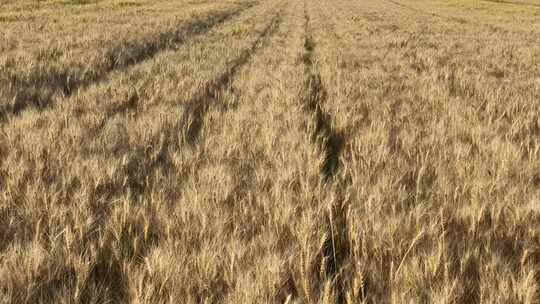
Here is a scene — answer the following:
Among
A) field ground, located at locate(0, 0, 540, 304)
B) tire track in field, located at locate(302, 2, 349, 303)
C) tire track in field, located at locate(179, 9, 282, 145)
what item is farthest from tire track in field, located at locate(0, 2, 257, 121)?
tire track in field, located at locate(302, 2, 349, 303)

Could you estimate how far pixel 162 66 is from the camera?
22.2ft

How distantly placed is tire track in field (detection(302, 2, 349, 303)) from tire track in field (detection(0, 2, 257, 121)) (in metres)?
2.74

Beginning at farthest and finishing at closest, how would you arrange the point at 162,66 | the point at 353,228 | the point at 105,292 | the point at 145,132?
A: the point at 162,66, the point at 145,132, the point at 353,228, the point at 105,292

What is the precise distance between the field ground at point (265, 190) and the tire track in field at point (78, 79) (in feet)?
0.17

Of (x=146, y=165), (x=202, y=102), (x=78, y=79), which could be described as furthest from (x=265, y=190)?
(x=78, y=79)

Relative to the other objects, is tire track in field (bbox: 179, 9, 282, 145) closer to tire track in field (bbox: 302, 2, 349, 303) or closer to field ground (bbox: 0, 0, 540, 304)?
field ground (bbox: 0, 0, 540, 304)

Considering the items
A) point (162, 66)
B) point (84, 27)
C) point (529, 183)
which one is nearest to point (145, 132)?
point (529, 183)

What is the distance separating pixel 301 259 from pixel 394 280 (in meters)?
0.36

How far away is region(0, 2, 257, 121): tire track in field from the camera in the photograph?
4.40m

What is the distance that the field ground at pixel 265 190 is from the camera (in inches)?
63.4

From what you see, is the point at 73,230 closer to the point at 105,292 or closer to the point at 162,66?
the point at 105,292

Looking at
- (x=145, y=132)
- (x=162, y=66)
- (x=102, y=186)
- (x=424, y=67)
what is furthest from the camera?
(x=424, y=67)

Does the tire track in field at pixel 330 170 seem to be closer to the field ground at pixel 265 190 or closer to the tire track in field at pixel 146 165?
the field ground at pixel 265 190

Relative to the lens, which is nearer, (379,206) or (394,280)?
(394,280)
